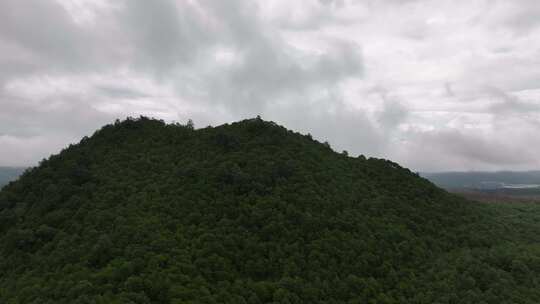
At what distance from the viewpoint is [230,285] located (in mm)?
25500

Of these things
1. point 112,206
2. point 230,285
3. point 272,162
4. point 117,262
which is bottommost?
point 230,285

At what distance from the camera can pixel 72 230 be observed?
31250 millimetres

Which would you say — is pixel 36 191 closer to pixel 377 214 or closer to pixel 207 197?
pixel 207 197

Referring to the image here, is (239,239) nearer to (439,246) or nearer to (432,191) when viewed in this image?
(439,246)

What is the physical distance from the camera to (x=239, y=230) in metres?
31.0

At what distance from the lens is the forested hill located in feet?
84.4

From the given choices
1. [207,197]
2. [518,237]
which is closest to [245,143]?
[207,197]

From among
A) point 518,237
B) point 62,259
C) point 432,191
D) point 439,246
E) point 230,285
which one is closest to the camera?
point 230,285

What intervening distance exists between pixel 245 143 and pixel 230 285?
21472mm

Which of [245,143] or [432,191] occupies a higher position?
[245,143]

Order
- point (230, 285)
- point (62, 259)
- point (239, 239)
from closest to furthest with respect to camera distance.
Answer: point (230, 285)
point (62, 259)
point (239, 239)

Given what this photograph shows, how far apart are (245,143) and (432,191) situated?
2512 cm

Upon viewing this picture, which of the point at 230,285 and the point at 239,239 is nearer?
the point at 230,285

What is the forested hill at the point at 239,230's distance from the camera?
1013 inches
